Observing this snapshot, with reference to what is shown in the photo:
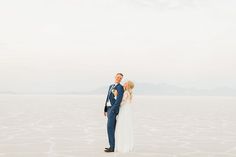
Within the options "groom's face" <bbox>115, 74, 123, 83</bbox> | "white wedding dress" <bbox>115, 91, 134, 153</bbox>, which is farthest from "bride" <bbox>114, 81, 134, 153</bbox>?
"groom's face" <bbox>115, 74, 123, 83</bbox>

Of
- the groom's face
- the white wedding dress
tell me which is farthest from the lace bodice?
the groom's face

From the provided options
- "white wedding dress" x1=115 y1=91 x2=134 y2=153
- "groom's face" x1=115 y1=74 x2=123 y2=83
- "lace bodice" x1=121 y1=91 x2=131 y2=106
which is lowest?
"white wedding dress" x1=115 y1=91 x2=134 y2=153

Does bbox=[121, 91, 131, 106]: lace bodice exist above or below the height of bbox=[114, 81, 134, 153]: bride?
above

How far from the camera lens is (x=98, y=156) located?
6957 millimetres

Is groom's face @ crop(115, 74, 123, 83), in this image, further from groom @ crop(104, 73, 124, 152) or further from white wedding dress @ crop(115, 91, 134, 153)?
white wedding dress @ crop(115, 91, 134, 153)

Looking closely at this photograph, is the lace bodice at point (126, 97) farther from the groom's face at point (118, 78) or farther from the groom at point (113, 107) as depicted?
the groom's face at point (118, 78)

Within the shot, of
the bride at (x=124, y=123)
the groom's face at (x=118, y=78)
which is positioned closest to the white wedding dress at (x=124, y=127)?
the bride at (x=124, y=123)

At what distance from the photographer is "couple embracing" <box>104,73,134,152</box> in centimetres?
726

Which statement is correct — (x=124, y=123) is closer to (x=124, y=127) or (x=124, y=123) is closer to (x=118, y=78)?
(x=124, y=127)

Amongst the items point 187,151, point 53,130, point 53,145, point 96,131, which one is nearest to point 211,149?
point 187,151

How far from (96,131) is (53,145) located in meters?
2.90

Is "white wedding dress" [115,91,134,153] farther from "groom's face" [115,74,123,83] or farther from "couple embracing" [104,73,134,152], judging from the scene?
"groom's face" [115,74,123,83]

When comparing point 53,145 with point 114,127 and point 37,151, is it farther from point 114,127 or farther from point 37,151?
point 114,127

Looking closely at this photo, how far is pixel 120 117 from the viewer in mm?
7309
